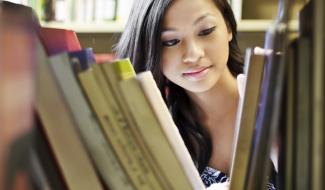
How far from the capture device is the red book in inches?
16.5

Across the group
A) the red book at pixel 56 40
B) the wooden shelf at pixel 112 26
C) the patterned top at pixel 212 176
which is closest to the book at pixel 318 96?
the red book at pixel 56 40

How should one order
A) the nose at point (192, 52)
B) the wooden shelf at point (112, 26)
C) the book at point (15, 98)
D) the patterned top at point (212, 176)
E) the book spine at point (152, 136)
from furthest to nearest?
the wooden shelf at point (112, 26), the patterned top at point (212, 176), the nose at point (192, 52), the book spine at point (152, 136), the book at point (15, 98)

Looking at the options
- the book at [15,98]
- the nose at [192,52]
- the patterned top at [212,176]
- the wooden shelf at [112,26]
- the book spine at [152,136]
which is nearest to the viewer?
the book at [15,98]

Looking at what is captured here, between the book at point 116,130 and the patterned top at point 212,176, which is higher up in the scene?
the book at point 116,130

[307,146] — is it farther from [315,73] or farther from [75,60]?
[75,60]

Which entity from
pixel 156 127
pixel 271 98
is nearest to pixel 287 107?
pixel 271 98

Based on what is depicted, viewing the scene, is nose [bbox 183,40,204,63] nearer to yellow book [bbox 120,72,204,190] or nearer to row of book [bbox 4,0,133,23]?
yellow book [bbox 120,72,204,190]

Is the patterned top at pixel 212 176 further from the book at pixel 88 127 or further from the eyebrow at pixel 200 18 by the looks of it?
the book at pixel 88 127

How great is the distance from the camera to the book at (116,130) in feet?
1.32

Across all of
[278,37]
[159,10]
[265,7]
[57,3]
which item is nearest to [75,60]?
[278,37]

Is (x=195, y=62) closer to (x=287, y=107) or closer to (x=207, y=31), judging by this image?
(x=207, y=31)

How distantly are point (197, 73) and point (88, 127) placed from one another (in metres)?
0.56

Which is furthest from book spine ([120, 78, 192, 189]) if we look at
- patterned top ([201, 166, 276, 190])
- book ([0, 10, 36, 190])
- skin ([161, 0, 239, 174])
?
patterned top ([201, 166, 276, 190])

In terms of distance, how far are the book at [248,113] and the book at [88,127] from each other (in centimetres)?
11
